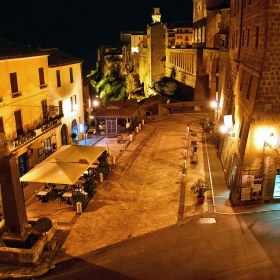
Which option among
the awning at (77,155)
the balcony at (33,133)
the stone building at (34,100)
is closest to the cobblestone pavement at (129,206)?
the awning at (77,155)

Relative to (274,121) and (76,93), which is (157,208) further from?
(76,93)

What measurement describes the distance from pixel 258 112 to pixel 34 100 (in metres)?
16.0

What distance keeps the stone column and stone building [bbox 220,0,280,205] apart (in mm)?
10432

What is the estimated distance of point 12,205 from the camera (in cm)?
1293

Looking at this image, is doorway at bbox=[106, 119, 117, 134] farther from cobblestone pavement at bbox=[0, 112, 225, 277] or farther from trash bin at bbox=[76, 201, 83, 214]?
trash bin at bbox=[76, 201, 83, 214]

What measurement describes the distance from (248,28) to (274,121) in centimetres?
576

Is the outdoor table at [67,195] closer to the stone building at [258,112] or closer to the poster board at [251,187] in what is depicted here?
the stone building at [258,112]

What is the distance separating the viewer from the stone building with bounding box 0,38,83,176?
20797mm

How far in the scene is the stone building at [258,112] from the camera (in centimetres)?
1499

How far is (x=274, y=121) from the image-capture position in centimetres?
1596

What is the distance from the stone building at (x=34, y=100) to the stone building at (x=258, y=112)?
1243cm

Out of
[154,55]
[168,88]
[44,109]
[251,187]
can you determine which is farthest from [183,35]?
[251,187]

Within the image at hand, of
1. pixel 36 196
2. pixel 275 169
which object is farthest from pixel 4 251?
pixel 275 169

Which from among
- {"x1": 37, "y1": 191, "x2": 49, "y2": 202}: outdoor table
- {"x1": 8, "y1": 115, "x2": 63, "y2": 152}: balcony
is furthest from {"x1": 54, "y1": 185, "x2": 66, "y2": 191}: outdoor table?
{"x1": 8, "y1": 115, "x2": 63, "y2": 152}: balcony
